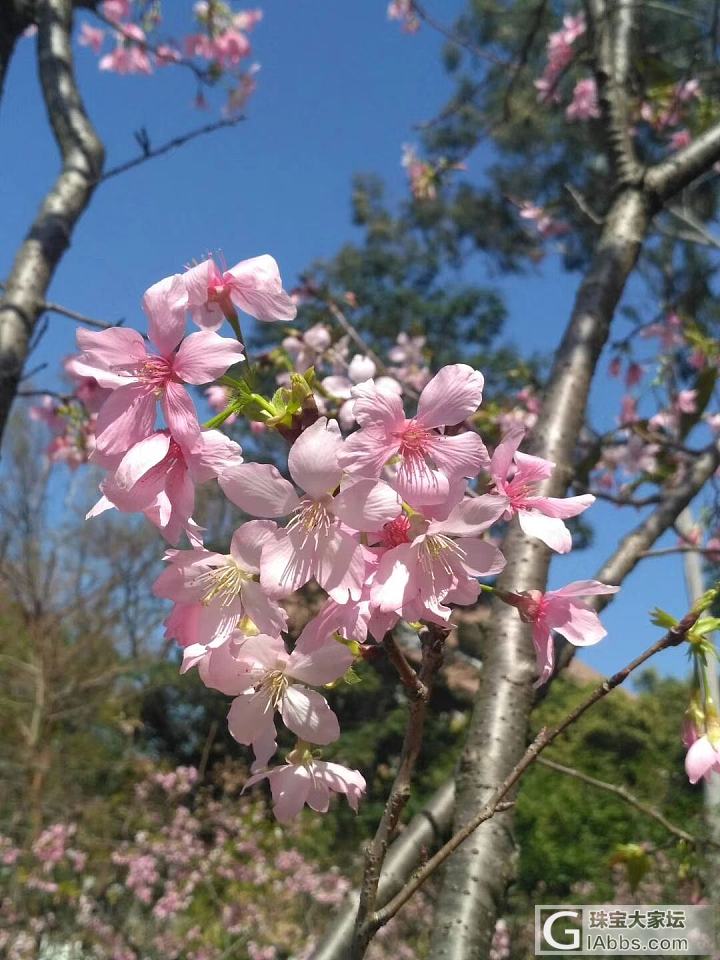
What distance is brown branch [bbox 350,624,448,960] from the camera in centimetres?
45

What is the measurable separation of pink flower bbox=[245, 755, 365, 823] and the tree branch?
4.29ft

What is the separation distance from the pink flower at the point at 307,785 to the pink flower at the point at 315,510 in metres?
0.16

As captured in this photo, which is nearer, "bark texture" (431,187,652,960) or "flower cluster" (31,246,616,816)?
"flower cluster" (31,246,616,816)

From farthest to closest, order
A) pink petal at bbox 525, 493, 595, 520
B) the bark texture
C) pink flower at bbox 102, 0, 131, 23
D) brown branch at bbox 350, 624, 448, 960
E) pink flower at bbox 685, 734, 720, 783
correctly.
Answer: pink flower at bbox 102, 0, 131, 23
the bark texture
pink flower at bbox 685, 734, 720, 783
pink petal at bbox 525, 493, 595, 520
brown branch at bbox 350, 624, 448, 960

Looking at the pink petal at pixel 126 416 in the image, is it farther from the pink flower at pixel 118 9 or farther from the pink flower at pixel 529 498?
the pink flower at pixel 118 9

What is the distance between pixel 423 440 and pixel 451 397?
35 millimetres

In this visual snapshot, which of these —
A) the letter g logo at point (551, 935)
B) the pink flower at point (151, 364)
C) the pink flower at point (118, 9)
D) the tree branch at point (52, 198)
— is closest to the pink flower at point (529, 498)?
the pink flower at point (151, 364)

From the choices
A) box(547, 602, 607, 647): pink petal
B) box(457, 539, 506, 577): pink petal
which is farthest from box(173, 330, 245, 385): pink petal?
box(547, 602, 607, 647): pink petal

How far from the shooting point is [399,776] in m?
0.47

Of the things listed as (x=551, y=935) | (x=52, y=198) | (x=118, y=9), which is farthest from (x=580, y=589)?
(x=118, y=9)

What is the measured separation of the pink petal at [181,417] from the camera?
Answer: 51 centimetres

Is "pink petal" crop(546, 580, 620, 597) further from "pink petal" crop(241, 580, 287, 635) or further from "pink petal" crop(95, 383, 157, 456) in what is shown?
"pink petal" crop(95, 383, 157, 456)

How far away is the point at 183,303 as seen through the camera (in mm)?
533

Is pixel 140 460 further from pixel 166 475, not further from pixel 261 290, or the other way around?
pixel 261 290
